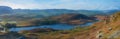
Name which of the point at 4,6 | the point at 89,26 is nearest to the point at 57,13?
the point at 89,26

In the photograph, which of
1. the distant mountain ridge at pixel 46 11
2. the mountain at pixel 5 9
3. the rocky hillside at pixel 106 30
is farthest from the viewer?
the mountain at pixel 5 9

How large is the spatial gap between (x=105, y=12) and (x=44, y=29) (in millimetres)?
1632

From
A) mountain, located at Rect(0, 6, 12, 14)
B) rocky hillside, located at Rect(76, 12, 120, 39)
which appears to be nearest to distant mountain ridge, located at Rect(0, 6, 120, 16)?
mountain, located at Rect(0, 6, 12, 14)

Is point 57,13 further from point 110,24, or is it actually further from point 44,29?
point 110,24

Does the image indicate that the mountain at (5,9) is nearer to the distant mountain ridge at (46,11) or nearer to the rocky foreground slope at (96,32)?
the distant mountain ridge at (46,11)

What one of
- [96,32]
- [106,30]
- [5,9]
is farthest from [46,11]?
[106,30]

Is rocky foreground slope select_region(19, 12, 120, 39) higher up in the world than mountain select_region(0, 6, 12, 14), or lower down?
lower down

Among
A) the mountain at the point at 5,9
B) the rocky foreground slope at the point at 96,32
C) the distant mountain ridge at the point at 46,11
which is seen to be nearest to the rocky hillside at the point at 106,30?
the rocky foreground slope at the point at 96,32

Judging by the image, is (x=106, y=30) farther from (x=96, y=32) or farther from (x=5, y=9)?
(x=5, y=9)

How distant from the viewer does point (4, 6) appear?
331 inches

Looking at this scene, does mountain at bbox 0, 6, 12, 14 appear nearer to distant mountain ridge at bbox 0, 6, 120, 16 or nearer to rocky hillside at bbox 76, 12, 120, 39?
distant mountain ridge at bbox 0, 6, 120, 16

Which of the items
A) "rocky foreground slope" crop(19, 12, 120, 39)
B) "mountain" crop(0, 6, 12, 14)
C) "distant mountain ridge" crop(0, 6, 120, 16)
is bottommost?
"rocky foreground slope" crop(19, 12, 120, 39)

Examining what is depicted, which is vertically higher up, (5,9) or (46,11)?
(5,9)

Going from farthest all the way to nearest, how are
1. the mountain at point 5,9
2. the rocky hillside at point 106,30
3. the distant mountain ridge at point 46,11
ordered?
the mountain at point 5,9 → the distant mountain ridge at point 46,11 → the rocky hillside at point 106,30
